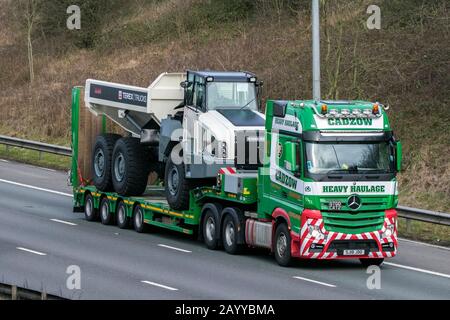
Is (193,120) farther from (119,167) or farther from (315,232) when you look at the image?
(315,232)

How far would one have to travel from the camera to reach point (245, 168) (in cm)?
2439

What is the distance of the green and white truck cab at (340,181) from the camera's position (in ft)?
70.7

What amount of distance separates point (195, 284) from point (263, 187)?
360cm

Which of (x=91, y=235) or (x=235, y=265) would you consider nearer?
(x=235, y=265)

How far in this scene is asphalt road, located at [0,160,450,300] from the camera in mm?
19422

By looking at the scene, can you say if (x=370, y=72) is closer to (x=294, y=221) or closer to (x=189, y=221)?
(x=189, y=221)

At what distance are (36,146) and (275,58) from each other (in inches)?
393

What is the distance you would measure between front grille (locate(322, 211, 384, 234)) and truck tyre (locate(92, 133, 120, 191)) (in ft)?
27.7

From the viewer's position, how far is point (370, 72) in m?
38.7

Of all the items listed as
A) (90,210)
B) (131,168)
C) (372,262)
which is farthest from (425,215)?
(90,210)

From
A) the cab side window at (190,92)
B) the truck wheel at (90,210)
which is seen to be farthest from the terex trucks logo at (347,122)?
the truck wheel at (90,210)

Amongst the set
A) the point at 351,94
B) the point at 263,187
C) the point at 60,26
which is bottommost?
the point at 263,187

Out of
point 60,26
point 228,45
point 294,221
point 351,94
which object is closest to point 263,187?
point 294,221

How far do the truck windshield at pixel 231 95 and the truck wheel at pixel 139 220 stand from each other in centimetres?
350
